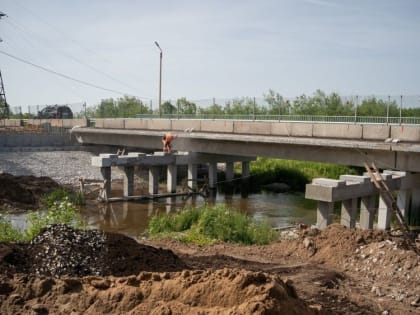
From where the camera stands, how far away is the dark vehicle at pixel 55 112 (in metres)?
52.8

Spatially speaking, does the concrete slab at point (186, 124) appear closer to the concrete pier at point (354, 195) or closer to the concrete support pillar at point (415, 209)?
the concrete support pillar at point (415, 209)

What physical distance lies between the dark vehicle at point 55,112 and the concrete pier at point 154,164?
91.9 ft

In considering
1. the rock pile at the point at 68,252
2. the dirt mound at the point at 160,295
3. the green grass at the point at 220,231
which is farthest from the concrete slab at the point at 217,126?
the dirt mound at the point at 160,295

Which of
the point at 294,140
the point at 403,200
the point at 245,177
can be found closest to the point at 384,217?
the point at 403,200

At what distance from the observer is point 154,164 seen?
26.4 m

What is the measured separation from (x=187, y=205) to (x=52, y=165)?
1286 centimetres

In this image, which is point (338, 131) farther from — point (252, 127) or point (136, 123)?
point (136, 123)

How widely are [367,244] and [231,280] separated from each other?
5.61m

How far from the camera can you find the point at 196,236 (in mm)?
12531

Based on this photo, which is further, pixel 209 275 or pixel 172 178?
pixel 172 178

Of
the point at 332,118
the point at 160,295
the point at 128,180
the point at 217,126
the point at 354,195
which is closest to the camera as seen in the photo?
the point at 160,295

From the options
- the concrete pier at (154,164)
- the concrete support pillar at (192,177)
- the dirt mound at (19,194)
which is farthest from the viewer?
the concrete support pillar at (192,177)

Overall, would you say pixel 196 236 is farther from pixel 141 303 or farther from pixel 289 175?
pixel 289 175

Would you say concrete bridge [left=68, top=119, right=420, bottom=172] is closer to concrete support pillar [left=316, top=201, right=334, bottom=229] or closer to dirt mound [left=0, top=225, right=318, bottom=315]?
concrete support pillar [left=316, top=201, right=334, bottom=229]
